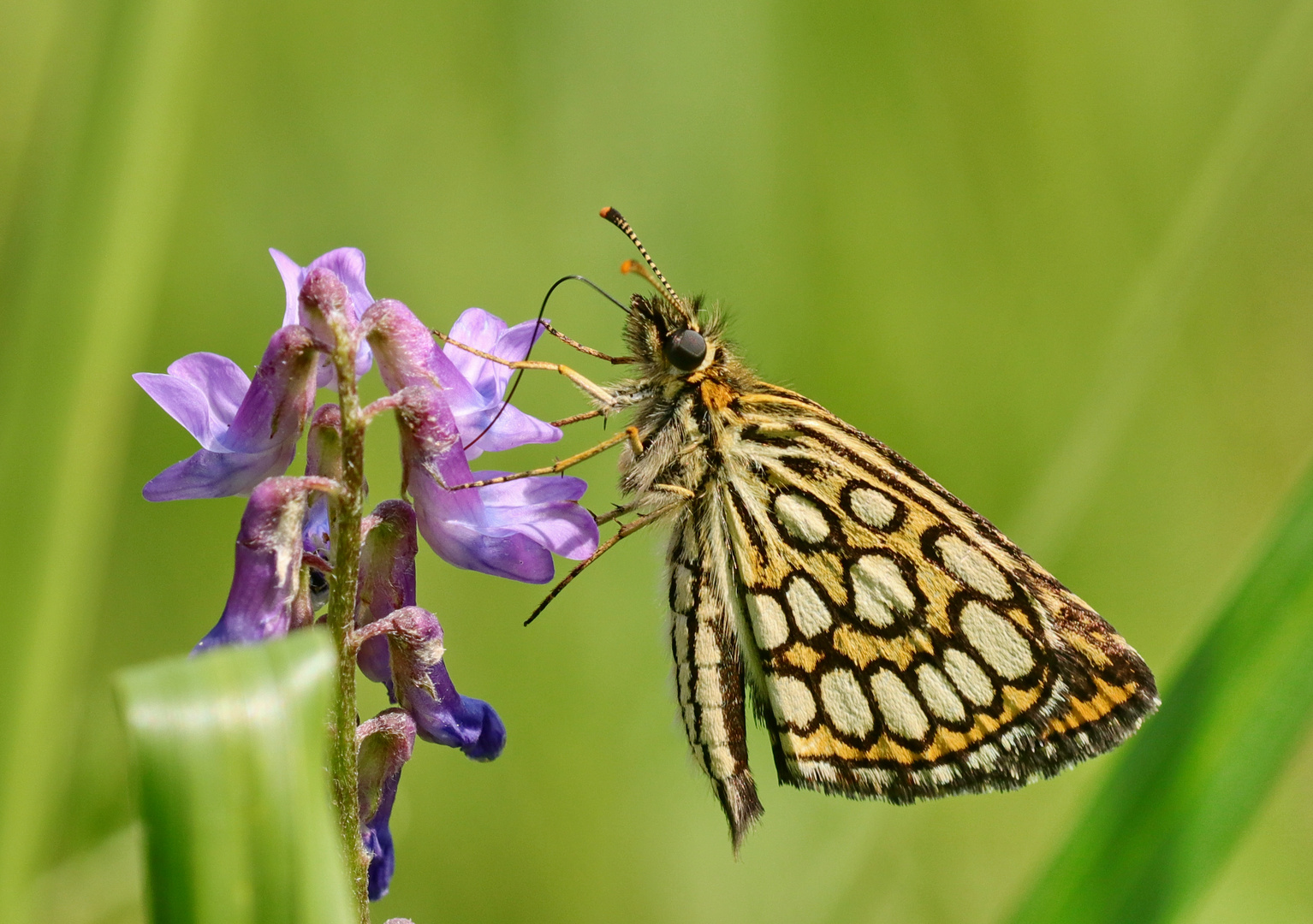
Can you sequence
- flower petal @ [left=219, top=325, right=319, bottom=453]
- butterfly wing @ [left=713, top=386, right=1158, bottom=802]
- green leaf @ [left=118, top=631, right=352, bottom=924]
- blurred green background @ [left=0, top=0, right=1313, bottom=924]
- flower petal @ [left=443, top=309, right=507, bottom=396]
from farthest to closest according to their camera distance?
blurred green background @ [left=0, top=0, right=1313, bottom=924], butterfly wing @ [left=713, top=386, right=1158, bottom=802], flower petal @ [left=443, top=309, right=507, bottom=396], flower petal @ [left=219, top=325, right=319, bottom=453], green leaf @ [left=118, top=631, right=352, bottom=924]

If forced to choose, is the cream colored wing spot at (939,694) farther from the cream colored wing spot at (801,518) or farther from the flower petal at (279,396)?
the flower petal at (279,396)

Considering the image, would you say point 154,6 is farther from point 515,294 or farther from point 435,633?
point 515,294

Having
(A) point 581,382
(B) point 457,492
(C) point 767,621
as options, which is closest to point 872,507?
(C) point 767,621

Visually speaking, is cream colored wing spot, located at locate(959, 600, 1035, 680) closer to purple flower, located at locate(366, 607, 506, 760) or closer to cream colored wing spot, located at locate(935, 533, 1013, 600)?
cream colored wing spot, located at locate(935, 533, 1013, 600)

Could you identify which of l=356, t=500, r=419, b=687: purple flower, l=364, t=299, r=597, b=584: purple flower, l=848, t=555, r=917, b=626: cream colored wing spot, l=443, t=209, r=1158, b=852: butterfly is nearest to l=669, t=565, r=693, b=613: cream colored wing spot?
l=443, t=209, r=1158, b=852: butterfly

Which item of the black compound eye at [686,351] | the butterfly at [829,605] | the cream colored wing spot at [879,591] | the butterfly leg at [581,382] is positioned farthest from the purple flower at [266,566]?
the cream colored wing spot at [879,591]

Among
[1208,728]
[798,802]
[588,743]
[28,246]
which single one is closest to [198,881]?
[1208,728]

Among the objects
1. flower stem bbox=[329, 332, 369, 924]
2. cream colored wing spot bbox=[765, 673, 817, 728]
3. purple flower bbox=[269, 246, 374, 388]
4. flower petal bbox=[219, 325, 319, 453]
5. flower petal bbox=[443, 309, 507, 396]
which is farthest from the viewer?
cream colored wing spot bbox=[765, 673, 817, 728]
